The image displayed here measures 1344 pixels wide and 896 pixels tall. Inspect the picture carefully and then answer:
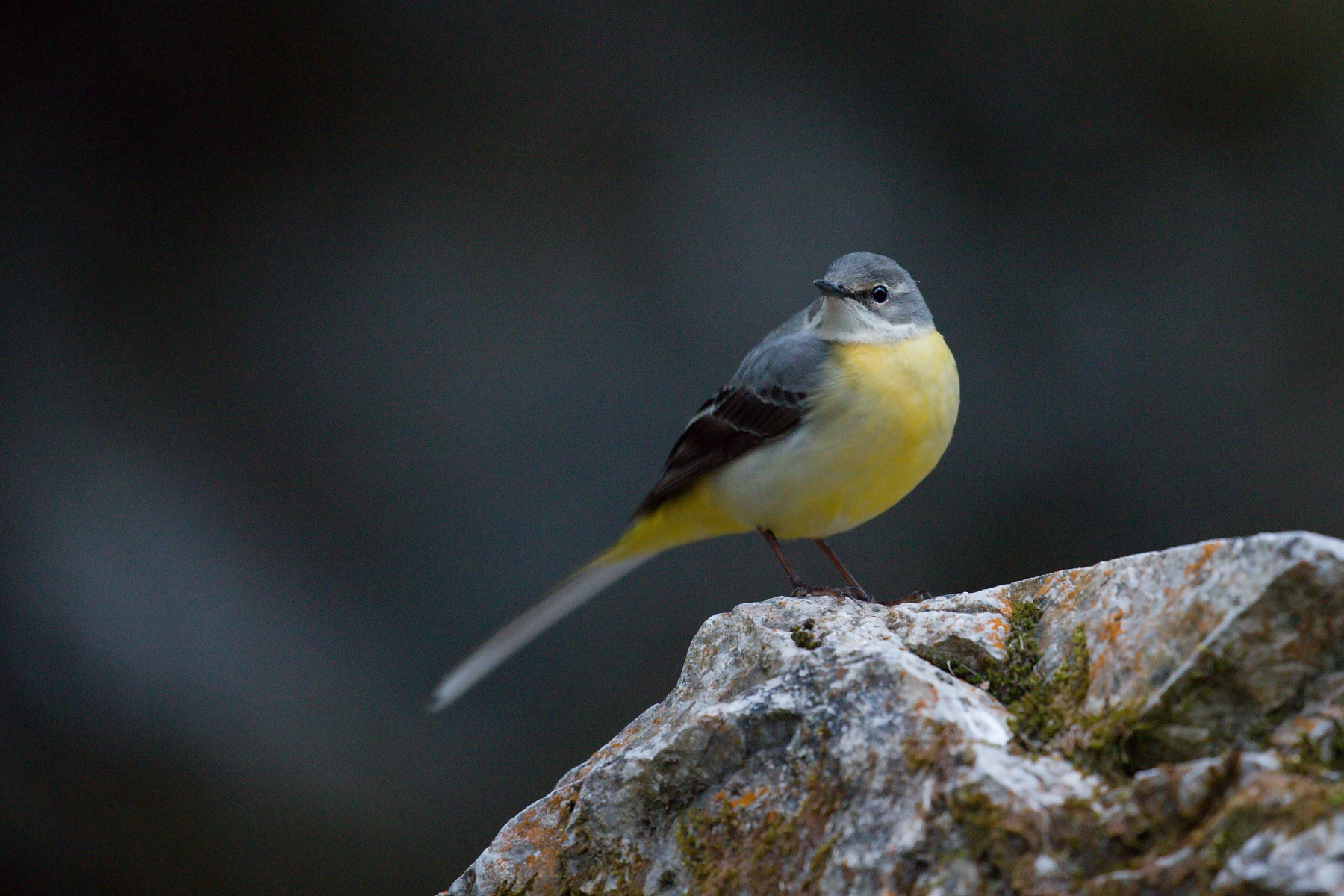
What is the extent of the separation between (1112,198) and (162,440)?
7.56 metres

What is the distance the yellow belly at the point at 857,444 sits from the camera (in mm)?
4953

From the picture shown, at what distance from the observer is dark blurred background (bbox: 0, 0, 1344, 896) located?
7.91 meters

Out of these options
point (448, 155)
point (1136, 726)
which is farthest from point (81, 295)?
point (1136, 726)

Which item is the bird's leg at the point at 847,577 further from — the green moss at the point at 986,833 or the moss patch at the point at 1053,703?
the green moss at the point at 986,833

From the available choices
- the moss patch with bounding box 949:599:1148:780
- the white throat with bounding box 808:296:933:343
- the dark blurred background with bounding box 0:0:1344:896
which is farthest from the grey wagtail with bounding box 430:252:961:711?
the dark blurred background with bounding box 0:0:1344:896

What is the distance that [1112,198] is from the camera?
8.66 m

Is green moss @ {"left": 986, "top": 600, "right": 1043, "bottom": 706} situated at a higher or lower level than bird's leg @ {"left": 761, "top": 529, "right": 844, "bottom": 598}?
higher

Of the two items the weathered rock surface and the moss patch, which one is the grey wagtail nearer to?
the weathered rock surface

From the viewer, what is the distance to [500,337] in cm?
843

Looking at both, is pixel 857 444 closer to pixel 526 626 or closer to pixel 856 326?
pixel 856 326

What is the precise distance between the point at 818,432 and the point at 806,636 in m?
2.01

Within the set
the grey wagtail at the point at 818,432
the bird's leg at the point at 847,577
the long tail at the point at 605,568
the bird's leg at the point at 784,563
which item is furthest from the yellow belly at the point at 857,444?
the long tail at the point at 605,568

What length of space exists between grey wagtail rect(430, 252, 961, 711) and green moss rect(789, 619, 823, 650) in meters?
1.61

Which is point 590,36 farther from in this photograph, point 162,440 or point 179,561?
point 179,561
